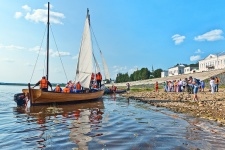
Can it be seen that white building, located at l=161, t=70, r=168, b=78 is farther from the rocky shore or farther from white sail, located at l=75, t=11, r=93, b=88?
the rocky shore

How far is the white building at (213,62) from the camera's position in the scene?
89200 mm

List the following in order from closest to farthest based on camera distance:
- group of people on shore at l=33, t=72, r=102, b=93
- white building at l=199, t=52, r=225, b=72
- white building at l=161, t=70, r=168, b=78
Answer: group of people on shore at l=33, t=72, r=102, b=93
white building at l=199, t=52, r=225, b=72
white building at l=161, t=70, r=168, b=78

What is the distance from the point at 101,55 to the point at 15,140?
29.6 m

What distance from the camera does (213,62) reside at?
314 ft

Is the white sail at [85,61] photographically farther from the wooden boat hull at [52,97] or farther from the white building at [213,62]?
the white building at [213,62]

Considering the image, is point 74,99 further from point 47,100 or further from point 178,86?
point 178,86

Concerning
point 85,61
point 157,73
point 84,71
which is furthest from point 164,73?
point 84,71

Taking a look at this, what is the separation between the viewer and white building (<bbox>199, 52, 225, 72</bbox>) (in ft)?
293

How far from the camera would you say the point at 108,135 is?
907 cm

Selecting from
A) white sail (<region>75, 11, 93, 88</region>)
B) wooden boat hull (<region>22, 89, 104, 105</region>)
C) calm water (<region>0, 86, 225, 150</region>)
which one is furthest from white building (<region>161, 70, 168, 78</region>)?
calm water (<region>0, 86, 225, 150</region>)

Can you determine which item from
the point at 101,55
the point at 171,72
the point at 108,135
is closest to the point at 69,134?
the point at 108,135

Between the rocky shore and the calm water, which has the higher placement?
the rocky shore

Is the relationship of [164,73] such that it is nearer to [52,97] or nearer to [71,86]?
[71,86]

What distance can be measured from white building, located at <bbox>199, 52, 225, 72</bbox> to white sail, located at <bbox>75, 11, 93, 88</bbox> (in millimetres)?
72652
